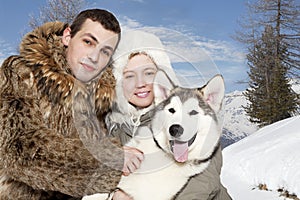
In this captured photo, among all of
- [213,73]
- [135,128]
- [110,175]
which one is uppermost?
[213,73]

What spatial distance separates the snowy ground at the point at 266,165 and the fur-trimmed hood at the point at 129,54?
19.6 ft

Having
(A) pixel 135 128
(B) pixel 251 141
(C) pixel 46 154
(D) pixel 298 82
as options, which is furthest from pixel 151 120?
(D) pixel 298 82

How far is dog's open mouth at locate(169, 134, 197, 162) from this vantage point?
2.05 metres

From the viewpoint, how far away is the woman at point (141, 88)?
2.06m

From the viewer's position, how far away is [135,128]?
216 cm

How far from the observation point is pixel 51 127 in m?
2.34

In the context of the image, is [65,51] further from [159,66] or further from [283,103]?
[283,103]

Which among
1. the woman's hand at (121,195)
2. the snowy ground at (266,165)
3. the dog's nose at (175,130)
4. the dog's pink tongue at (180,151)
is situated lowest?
the snowy ground at (266,165)

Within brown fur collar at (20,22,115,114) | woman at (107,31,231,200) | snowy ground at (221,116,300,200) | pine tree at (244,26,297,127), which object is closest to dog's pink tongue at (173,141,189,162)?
woman at (107,31,231,200)

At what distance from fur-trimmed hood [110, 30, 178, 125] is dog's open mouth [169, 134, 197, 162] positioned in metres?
0.25

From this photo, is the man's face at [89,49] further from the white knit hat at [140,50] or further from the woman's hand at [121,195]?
the woman's hand at [121,195]

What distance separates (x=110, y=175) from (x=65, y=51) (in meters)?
0.92

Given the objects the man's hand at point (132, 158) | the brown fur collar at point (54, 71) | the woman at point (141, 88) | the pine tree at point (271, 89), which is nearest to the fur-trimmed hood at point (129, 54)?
the woman at point (141, 88)

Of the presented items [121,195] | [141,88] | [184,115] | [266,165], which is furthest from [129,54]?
[266,165]
